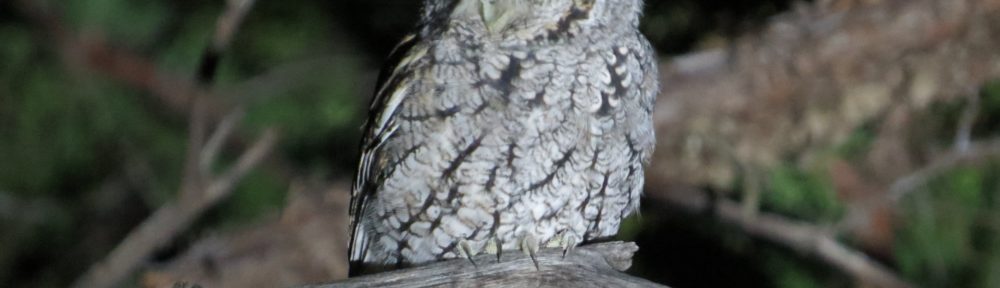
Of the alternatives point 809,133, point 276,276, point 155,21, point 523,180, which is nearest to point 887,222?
point 809,133

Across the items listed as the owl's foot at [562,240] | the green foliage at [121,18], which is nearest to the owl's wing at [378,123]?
the owl's foot at [562,240]

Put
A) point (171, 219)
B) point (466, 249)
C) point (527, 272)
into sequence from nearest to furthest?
point (527, 272) → point (466, 249) → point (171, 219)

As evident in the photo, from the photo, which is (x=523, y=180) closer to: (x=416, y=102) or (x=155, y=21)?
(x=416, y=102)

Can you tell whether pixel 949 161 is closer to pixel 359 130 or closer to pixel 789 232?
pixel 789 232

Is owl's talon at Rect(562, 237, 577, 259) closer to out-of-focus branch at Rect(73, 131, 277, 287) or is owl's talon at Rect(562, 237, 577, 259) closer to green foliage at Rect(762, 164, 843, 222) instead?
out-of-focus branch at Rect(73, 131, 277, 287)

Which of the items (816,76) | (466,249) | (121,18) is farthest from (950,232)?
(121,18)

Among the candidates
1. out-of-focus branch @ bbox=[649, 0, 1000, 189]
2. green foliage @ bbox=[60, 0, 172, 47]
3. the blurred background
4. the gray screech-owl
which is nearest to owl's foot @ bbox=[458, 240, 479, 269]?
the gray screech-owl

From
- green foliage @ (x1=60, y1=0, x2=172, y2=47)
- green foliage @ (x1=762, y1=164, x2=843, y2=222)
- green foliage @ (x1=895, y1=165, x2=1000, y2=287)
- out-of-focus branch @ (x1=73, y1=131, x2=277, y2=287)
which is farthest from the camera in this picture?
green foliage @ (x1=60, y1=0, x2=172, y2=47)
